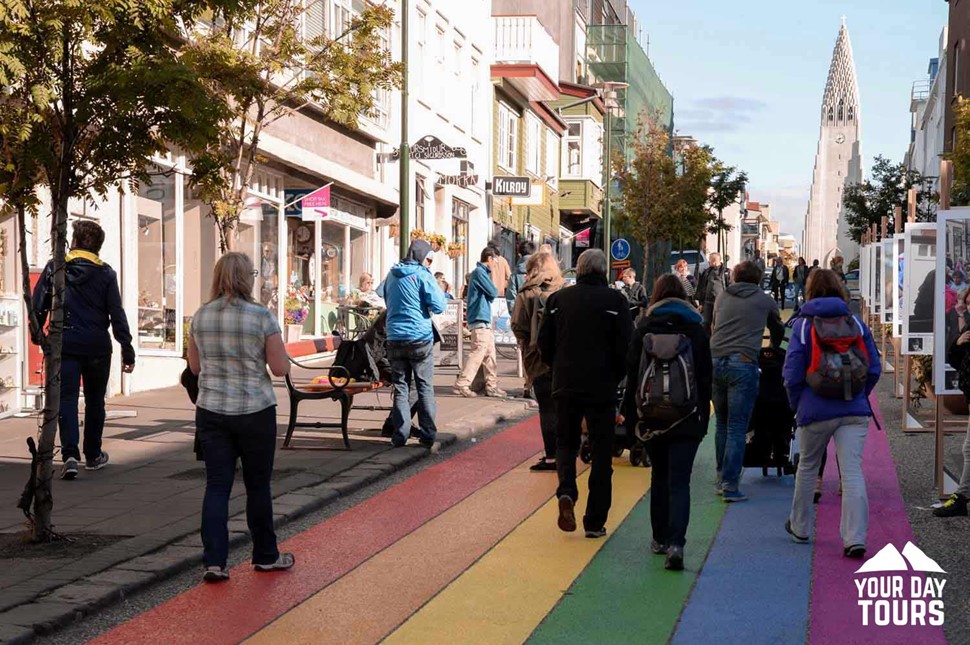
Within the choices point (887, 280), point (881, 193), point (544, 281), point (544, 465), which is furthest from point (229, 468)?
point (881, 193)

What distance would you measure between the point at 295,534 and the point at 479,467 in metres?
3.36

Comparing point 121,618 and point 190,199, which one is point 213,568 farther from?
point 190,199

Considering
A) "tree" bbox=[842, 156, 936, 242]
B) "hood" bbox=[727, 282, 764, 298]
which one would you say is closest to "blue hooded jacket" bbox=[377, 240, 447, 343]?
"hood" bbox=[727, 282, 764, 298]

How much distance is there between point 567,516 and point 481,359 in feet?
30.7

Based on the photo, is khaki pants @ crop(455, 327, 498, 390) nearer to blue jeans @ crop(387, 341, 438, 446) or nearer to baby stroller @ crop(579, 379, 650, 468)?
blue jeans @ crop(387, 341, 438, 446)

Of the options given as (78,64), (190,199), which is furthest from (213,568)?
(190,199)

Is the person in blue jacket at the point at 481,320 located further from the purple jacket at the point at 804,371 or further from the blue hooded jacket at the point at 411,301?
the purple jacket at the point at 804,371

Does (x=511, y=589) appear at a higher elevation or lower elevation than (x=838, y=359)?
lower

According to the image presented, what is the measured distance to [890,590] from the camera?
22.6 feet

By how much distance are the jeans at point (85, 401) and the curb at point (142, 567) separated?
1.64 meters

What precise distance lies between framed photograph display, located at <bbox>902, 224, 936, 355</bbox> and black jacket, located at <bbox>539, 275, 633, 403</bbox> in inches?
146

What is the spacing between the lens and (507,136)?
136ft

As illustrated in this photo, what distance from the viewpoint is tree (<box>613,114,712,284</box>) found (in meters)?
56.3

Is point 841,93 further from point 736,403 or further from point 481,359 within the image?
point 736,403
